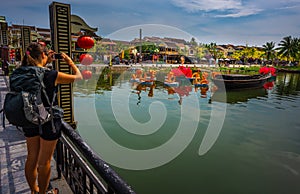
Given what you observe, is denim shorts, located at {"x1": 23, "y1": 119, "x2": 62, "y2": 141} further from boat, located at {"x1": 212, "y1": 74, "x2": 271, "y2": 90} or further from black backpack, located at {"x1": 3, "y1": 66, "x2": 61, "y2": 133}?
boat, located at {"x1": 212, "y1": 74, "x2": 271, "y2": 90}

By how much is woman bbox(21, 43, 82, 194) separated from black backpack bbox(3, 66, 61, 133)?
108mm

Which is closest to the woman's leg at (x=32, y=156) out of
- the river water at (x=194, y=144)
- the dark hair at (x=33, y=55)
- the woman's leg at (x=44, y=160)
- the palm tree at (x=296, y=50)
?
the woman's leg at (x=44, y=160)

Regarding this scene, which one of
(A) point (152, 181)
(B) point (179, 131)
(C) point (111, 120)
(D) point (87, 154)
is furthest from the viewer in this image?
(C) point (111, 120)

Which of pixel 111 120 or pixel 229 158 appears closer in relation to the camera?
pixel 229 158

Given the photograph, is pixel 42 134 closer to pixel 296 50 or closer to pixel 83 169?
pixel 83 169

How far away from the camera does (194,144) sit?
7383 mm

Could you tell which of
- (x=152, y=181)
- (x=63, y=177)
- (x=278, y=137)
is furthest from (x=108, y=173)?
(x=278, y=137)

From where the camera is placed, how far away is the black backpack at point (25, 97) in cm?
170

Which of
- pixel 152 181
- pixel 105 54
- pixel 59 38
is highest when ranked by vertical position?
pixel 105 54

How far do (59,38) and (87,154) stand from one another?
3.02m

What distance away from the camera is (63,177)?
9.36 ft

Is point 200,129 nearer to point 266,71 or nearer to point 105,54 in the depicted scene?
point 266,71

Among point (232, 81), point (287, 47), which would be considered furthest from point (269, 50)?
point (232, 81)

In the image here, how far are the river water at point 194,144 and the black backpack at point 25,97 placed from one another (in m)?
3.65
